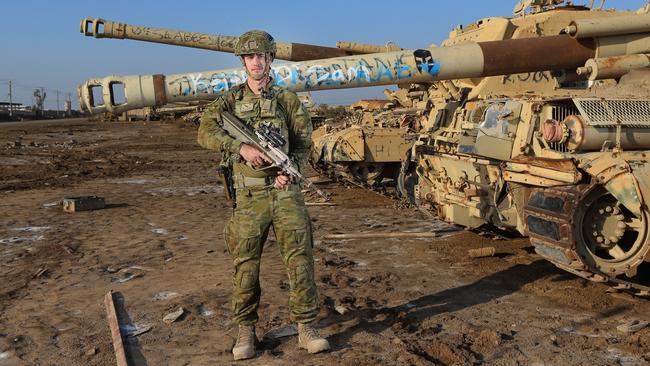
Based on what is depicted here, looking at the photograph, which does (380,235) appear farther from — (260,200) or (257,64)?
(257,64)

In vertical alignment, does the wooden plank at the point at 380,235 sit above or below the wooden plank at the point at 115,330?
below

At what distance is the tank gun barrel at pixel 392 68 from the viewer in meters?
5.13

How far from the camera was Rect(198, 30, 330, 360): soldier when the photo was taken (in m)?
4.01

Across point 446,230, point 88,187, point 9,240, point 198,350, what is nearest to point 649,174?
point 198,350

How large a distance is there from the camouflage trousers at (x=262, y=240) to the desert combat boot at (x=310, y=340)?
0.07m

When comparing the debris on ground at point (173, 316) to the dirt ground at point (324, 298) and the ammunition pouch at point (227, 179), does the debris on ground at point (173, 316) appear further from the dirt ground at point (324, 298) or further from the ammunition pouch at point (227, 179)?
the ammunition pouch at point (227, 179)

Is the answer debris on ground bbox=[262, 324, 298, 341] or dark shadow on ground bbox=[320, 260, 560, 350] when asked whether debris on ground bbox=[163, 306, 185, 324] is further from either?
→ dark shadow on ground bbox=[320, 260, 560, 350]

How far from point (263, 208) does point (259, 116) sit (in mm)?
575

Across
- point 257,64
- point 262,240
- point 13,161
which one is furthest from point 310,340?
point 13,161

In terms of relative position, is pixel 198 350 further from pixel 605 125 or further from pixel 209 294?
pixel 605 125

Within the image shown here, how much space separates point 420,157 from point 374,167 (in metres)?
4.64

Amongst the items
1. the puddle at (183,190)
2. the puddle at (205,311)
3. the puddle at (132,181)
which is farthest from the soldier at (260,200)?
the puddle at (132,181)

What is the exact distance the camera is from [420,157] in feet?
25.9

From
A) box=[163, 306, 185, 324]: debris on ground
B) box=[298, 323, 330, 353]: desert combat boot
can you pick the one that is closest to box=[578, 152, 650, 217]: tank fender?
box=[298, 323, 330, 353]: desert combat boot
